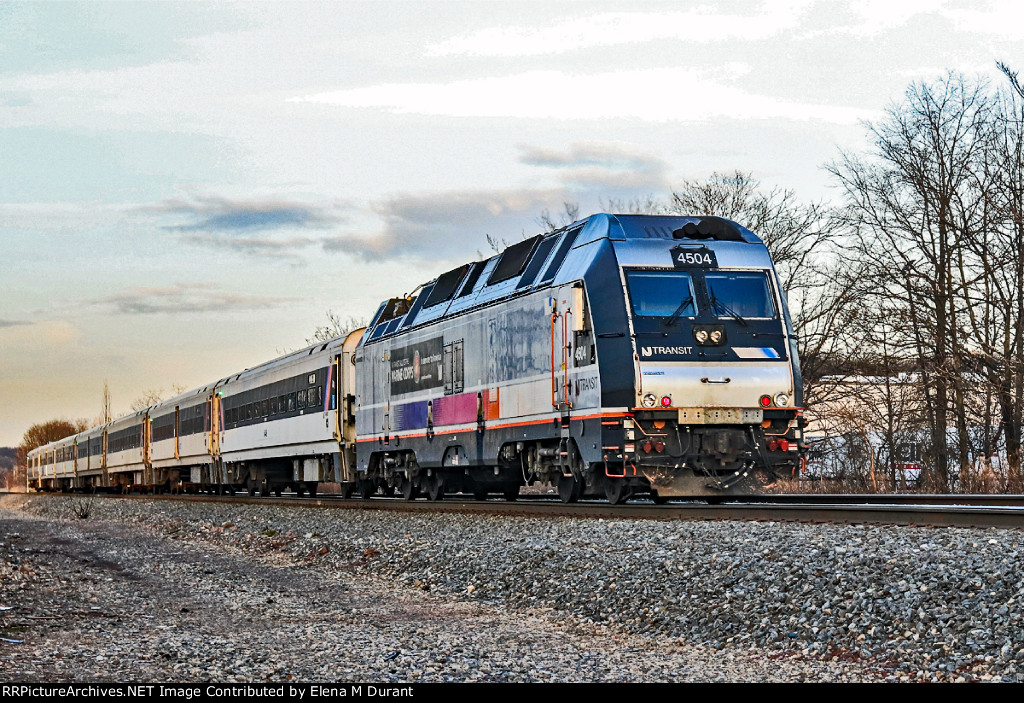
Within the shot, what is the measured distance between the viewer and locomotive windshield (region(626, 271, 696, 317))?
47.8ft

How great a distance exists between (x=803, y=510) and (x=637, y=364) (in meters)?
2.95

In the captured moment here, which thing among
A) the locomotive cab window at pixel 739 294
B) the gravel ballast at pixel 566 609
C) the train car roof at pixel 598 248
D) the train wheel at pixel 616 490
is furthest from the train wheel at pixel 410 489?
the locomotive cab window at pixel 739 294

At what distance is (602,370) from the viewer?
1420 centimetres

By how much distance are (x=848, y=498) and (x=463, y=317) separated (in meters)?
6.59

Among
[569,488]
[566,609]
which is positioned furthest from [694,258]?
[566,609]

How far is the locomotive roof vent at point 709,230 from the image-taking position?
15484 mm

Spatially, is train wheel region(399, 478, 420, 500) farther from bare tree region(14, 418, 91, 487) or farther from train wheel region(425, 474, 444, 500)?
bare tree region(14, 418, 91, 487)

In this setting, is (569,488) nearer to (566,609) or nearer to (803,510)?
(803,510)

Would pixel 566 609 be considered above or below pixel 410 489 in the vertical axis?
below

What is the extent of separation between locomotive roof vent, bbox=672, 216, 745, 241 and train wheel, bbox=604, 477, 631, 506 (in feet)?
11.2

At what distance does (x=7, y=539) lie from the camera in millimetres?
20641

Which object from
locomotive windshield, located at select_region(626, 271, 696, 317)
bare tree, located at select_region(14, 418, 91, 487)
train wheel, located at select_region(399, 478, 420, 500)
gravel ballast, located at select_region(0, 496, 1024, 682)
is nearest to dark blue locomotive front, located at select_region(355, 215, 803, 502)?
locomotive windshield, located at select_region(626, 271, 696, 317)
